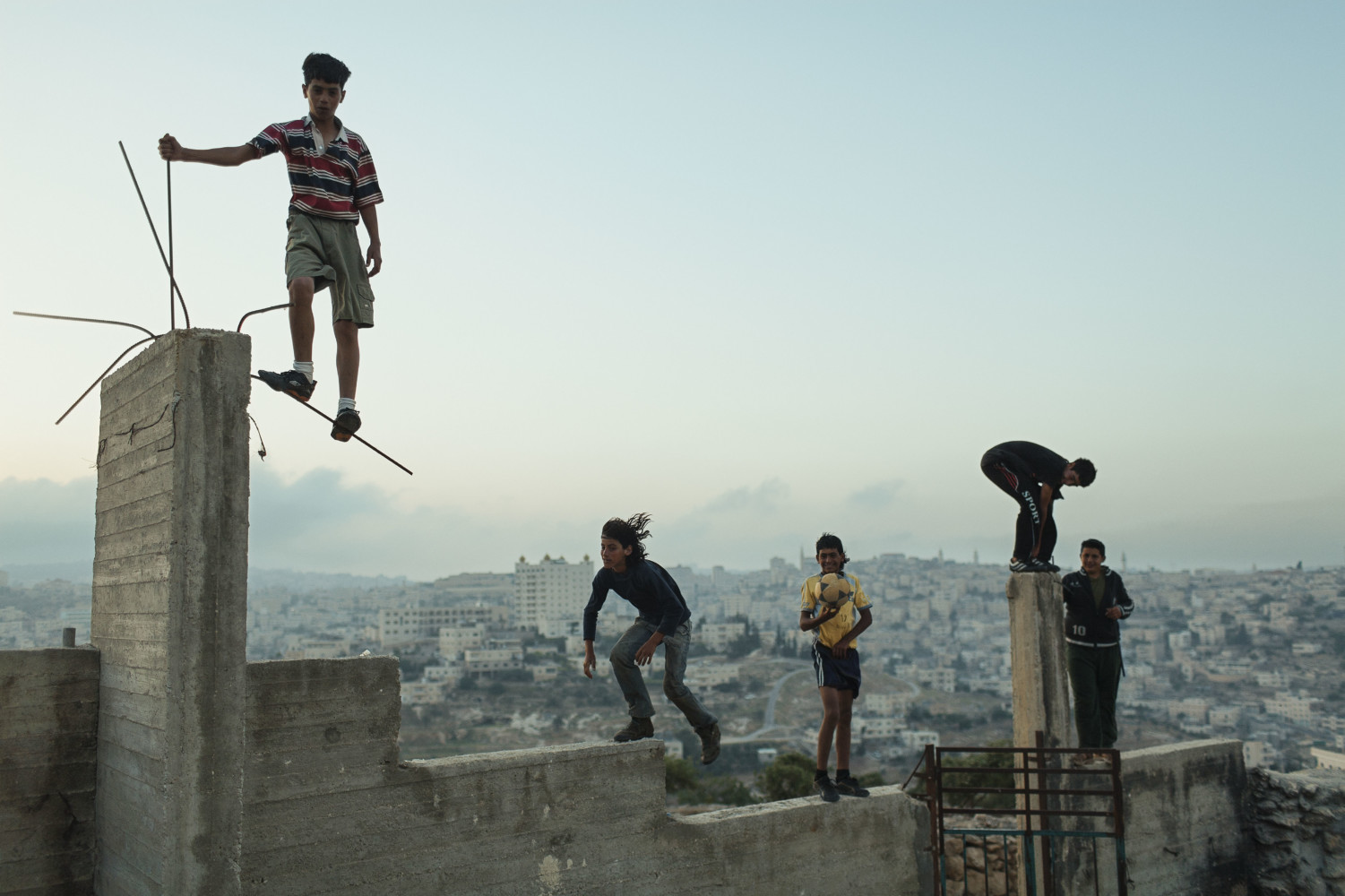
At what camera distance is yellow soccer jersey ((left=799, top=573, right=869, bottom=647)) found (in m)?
6.82

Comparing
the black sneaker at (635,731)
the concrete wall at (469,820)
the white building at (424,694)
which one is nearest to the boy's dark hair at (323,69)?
the concrete wall at (469,820)

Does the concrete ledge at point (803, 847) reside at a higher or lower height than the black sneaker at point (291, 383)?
lower

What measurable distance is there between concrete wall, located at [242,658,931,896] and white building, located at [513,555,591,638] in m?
83.2

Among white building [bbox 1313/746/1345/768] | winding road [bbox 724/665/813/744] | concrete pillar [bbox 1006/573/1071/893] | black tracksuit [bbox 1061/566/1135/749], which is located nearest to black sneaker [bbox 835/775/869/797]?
concrete pillar [bbox 1006/573/1071/893]

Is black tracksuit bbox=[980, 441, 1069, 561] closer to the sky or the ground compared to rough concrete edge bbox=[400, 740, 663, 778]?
closer to the sky

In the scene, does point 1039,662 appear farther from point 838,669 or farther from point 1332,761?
point 1332,761

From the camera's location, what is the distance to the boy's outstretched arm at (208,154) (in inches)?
198

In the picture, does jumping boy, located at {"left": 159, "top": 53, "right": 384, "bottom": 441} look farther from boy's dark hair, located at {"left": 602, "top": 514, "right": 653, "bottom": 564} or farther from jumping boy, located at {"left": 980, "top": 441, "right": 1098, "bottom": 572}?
jumping boy, located at {"left": 980, "top": 441, "right": 1098, "bottom": 572}

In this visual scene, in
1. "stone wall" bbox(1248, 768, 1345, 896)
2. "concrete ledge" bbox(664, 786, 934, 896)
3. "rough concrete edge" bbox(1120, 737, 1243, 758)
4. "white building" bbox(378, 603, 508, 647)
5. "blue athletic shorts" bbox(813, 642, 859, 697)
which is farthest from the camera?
"white building" bbox(378, 603, 508, 647)

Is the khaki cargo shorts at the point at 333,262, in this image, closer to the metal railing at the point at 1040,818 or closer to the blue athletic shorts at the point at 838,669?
the blue athletic shorts at the point at 838,669

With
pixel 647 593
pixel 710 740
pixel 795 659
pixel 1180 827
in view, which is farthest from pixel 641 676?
pixel 795 659

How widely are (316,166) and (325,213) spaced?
26 cm

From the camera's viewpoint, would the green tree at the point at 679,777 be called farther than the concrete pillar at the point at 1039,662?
Yes

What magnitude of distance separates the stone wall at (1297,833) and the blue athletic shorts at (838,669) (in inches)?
213
